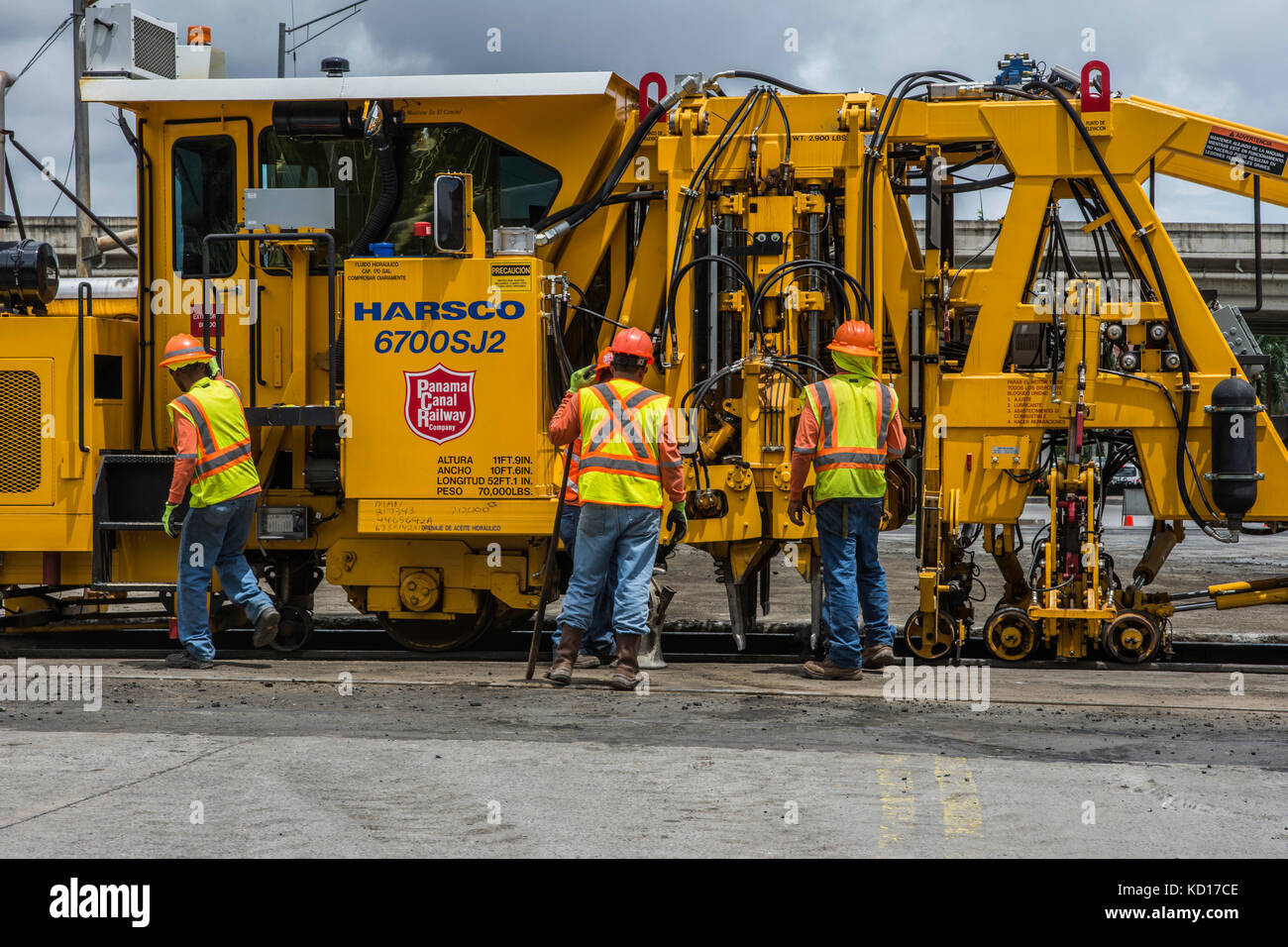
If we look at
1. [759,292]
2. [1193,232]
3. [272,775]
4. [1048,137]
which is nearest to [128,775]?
[272,775]

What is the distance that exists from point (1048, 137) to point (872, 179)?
35.8 inches

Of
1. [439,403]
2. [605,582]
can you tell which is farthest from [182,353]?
[605,582]

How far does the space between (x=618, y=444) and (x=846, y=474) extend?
1137 millimetres

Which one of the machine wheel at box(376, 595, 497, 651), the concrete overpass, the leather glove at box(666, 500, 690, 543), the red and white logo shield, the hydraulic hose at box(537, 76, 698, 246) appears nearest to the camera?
the leather glove at box(666, 500, 690, 543)

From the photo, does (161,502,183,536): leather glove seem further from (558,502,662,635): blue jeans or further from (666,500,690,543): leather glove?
(666,500,690,543): leather glove

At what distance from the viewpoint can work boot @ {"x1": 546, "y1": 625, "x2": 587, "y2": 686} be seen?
664 centimetres

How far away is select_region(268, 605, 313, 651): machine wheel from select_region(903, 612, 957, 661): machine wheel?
329 cm

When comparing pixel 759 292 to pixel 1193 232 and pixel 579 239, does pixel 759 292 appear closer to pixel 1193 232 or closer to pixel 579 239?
pixel 579 239

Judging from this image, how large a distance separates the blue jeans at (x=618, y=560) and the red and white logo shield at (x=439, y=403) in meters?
0.94

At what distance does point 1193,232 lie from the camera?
25.1 meters

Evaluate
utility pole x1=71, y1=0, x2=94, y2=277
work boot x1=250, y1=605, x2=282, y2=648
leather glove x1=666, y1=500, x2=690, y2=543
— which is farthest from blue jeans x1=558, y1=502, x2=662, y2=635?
utility pole x1=71, y1=0, x2=94, y2=277

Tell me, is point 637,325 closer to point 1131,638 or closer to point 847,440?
point 847,440

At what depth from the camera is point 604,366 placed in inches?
278

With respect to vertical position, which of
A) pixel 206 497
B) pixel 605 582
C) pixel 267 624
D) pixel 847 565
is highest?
pixel 206 497
